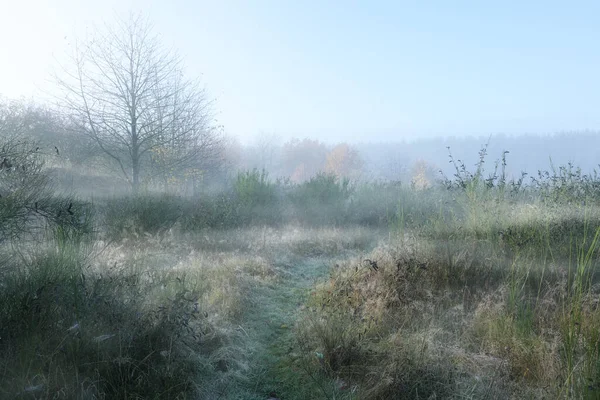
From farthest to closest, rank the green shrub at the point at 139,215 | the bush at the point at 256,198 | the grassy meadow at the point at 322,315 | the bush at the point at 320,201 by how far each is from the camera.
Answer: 1. the bush at the point at 320,201
2. the bush at the point at 256,198
3. the green shrub at the point at 139,215
4. the grassy meadow at the point at 322,315

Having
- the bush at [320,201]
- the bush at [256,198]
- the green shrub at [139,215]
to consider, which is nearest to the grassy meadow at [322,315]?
the green shrub at [139,215]

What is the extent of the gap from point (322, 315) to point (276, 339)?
49 cm

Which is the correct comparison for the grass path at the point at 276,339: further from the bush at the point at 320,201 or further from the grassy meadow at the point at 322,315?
the bush at the point at 320,201

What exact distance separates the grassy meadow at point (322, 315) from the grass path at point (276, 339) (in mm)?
16

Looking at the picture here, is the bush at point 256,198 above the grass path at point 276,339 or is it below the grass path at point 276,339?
above

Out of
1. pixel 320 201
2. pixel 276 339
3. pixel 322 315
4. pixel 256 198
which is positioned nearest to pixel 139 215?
pixel 256 198

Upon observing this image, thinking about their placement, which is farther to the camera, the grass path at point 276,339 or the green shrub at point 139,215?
the green shrub at point 139,215

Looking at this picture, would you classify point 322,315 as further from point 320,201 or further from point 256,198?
point 320,201

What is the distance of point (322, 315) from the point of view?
387 centimetres

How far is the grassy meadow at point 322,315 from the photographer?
2.58 meters

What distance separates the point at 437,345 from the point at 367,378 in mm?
629

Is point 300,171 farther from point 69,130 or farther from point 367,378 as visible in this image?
point 367,378

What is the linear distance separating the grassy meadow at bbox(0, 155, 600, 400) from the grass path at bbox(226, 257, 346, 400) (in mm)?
16

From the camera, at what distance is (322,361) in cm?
312
